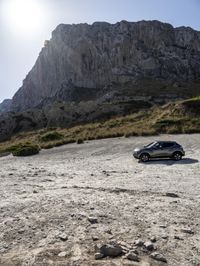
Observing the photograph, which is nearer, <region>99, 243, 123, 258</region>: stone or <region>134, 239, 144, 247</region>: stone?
<region>99, 243, 123, 258</region>: stone

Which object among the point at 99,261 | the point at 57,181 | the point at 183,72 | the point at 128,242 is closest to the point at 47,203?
the point at 128,242

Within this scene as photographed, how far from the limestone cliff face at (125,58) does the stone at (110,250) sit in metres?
138

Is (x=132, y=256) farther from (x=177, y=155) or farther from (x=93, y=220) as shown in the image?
(x=177, y=155)

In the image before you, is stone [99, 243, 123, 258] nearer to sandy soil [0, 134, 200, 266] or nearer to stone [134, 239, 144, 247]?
sandy soil [0, 134, 200, 266]

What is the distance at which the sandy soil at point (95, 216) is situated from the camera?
9805 millimetres

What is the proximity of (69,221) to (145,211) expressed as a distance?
9.13 ft

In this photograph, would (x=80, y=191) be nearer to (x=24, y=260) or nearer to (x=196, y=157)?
(x=24, y=260)

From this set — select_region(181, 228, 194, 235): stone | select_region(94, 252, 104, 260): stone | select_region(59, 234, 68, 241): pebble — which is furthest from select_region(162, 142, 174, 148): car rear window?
select_region(94, 252, 104, 260): stone

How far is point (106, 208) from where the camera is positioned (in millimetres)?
14250

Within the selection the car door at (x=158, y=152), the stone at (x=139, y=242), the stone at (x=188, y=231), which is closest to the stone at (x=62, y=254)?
the stone at (x=139, y=242)

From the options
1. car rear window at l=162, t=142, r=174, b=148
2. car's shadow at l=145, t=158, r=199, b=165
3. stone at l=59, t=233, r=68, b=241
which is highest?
car rear window at l=162, t=142, r=174, b=148

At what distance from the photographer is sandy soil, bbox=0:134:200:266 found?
9805 mm

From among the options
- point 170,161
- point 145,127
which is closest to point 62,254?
point 170,161

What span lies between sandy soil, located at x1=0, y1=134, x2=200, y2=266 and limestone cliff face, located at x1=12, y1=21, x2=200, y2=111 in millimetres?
125903
